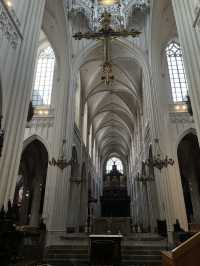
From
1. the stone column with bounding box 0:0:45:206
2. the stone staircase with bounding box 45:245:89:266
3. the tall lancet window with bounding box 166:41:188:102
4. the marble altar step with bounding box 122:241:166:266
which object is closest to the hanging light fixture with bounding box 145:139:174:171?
the marble altar step with bounding box 122:241:166:266

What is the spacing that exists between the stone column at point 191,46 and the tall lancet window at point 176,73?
32.4ft

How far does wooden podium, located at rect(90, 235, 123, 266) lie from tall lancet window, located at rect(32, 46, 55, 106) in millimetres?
11601

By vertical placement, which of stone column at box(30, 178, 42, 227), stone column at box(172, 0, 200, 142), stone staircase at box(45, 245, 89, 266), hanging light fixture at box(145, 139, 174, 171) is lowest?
stone staircase at box(45, 245, 89, 266)

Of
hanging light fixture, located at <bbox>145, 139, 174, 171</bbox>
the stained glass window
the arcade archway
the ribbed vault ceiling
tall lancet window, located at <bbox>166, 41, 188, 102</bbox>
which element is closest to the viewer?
hanging light fixture, located at <bbox>145, 139, 174, 171</bbox>

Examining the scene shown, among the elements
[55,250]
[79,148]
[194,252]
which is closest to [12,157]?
[194,252]

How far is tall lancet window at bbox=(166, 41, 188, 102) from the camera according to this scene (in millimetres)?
16922

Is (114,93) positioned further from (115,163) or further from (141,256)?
(115,163)

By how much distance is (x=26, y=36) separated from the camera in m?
7.25

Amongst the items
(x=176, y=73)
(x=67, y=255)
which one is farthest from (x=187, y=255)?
(x=176, y=73)

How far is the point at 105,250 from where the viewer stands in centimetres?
820

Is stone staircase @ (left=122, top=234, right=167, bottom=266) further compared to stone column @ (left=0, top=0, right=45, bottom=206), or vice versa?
stone staircase @ (left=122, top=234, right=167, bottom=266)

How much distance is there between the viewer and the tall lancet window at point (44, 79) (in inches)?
678

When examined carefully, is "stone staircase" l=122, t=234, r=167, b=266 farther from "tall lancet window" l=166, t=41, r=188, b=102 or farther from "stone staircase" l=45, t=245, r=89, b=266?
"tall lancet window" l=166, t=41, r=188, b=102

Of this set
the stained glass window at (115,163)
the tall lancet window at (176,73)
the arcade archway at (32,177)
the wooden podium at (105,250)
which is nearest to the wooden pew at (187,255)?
the wooden podium at (105,250)
